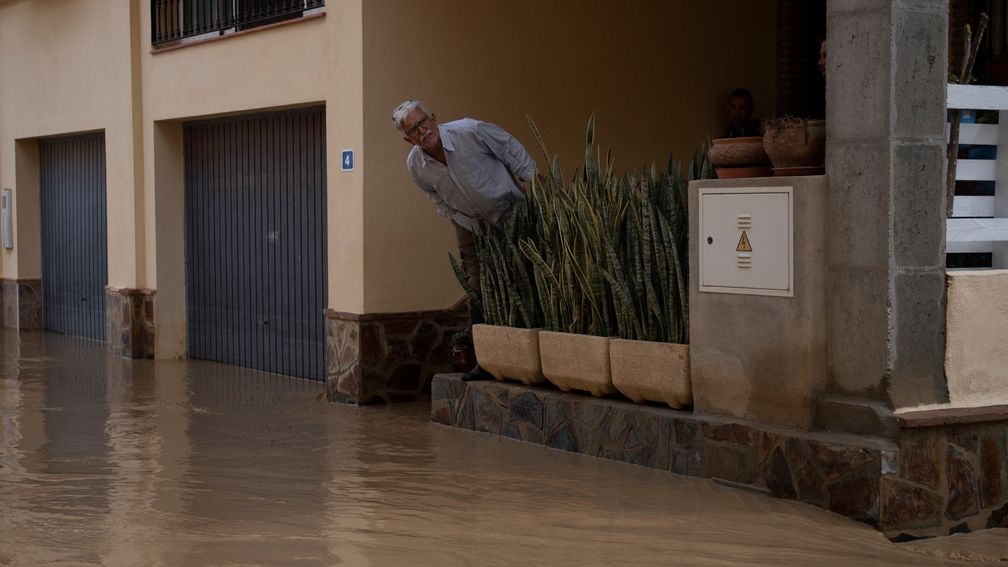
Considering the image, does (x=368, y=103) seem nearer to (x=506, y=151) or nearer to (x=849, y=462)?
(x=506, y=151)

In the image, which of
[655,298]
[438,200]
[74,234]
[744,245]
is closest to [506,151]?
[438,200]

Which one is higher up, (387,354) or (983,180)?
(983,180)

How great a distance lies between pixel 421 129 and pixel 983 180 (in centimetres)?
339

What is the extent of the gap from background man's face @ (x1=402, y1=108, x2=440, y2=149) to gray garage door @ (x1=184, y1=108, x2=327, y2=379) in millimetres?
2132

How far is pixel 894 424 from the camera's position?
5.62 metres

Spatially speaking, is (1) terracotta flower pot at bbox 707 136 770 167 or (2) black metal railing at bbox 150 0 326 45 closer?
(1) terracotta flower pot at bbox 707 136 770 167

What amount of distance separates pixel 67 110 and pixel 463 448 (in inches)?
325

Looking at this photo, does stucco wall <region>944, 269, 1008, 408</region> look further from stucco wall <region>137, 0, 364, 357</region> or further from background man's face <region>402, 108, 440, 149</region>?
stucco wall <region>137, 0, 364, 357</region>

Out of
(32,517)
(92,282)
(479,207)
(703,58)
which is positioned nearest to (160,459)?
(32,517)

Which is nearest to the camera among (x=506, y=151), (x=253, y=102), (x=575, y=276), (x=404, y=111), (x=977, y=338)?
(x=977, y=338)

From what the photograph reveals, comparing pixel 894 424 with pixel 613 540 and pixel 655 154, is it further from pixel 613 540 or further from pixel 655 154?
pixel 655 154

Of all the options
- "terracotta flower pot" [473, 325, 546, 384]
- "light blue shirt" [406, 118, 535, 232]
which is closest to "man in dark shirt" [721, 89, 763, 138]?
"light blue shirt" [406, 118, 535, 232]

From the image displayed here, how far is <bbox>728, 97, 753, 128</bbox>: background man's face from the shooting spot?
11.1 m

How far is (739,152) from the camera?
634cm
